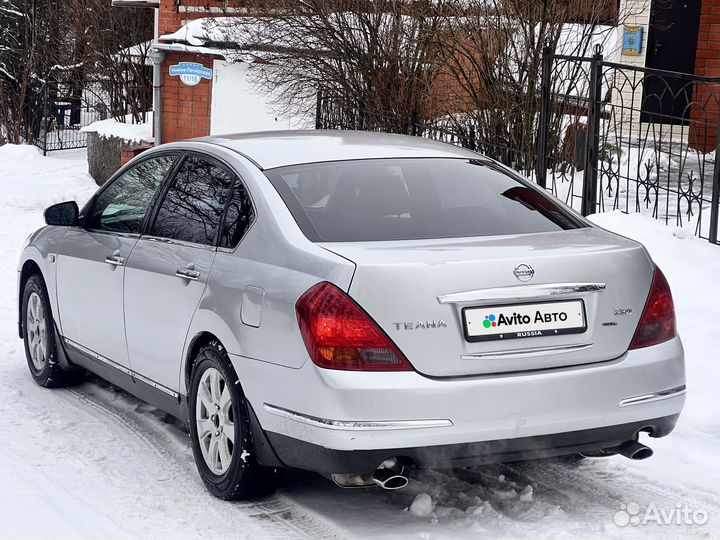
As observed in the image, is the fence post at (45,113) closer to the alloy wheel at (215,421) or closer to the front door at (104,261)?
the front door at (104,261)

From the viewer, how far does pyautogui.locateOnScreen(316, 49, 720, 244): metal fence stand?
9375mm

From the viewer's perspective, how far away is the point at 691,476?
5.03 m

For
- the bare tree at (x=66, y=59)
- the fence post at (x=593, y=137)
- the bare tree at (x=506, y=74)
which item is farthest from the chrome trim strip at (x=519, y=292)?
the bare tree at (x=66, y=59)

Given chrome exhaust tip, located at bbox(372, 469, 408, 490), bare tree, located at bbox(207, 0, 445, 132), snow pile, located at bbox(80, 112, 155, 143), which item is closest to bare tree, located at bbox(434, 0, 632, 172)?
bare tree, located at bbox(207, 0, 445, 132)

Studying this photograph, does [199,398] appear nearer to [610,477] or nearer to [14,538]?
[14,538]

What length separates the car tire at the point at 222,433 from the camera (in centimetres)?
451

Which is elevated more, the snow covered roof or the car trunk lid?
the snow covered roof

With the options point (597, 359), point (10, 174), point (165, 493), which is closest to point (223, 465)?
point (165, 493)

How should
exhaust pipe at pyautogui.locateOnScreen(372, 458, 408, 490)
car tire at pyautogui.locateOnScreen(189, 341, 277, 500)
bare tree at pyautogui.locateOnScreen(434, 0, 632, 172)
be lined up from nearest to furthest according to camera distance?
exhaust pipe at pyautogui.locateOnScreen(372, 458, 408, 490), car tire at pyautogui.locateOnScreen(189, 341, 277, 500), bare tree at pyautogui.locateOnScreen(434, 0, 632, 172)

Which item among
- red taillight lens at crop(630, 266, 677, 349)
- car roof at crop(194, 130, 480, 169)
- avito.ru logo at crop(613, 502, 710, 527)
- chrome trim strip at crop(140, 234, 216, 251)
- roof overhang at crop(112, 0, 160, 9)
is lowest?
avito.ru logo at crop(613, 502, 710, 527)

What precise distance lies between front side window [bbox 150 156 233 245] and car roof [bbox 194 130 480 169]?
15 cm

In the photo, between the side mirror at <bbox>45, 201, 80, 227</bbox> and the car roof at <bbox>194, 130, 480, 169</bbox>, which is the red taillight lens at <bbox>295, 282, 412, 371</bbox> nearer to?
the car roof at <bbox>194, 130, 480, 169</bbox>

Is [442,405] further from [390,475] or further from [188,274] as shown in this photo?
[188,274]

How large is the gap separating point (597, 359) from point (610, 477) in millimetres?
981
